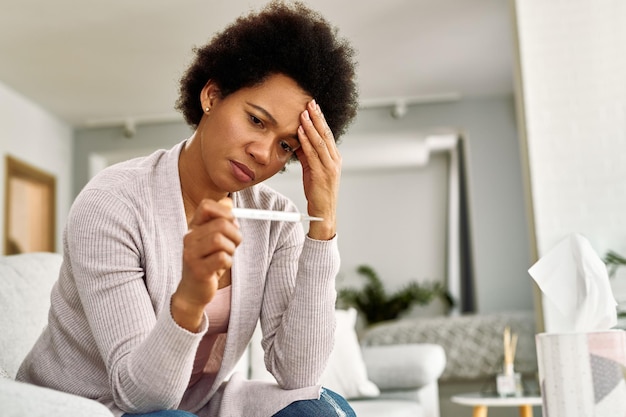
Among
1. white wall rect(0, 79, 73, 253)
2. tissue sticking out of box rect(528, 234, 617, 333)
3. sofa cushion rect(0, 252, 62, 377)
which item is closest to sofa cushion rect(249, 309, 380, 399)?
sofa cushion rect(0, 252, 62, 377)

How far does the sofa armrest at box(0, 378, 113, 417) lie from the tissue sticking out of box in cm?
66

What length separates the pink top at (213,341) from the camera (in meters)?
1.30

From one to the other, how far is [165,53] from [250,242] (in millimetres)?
4378

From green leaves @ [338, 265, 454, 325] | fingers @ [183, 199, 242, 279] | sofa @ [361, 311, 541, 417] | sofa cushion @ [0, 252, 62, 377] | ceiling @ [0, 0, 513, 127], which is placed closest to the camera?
fingers @ [183, 199, 242, 279]

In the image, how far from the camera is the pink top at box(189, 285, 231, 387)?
4.28 ft

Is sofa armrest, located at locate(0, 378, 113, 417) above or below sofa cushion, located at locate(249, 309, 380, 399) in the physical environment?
above

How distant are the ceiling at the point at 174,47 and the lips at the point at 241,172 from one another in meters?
3.65

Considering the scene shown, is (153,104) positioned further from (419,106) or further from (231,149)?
(231,149)

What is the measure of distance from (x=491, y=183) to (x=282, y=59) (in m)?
5.51

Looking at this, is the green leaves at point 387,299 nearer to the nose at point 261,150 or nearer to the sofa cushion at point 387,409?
the sofa cushion at point 387,409

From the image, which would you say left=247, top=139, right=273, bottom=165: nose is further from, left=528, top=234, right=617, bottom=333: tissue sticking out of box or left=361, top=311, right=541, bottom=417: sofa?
left=361, top=311, right=541, bottom=417: sofa

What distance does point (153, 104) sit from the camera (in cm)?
651

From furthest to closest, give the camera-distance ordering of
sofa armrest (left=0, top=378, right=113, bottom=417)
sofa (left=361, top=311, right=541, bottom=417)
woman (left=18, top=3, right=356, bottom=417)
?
1. sofa (left=361, top=311, right=541, bottom=417)
2. woman (left=18, top=3, right=356, bottom=417)
3. sofa armrest (left=0, top=378, right=113, bottom=417)

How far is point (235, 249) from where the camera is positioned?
114 centimetres
